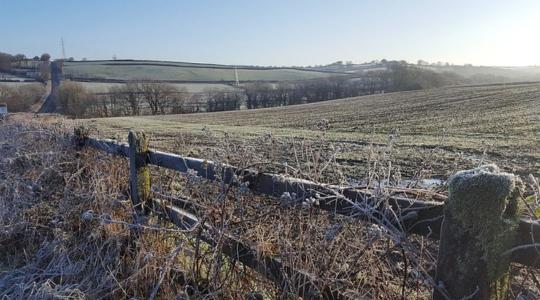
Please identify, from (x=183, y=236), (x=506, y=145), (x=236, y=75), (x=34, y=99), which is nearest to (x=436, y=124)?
(x=506, y=145)

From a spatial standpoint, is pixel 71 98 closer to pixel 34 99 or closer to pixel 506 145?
pixel 34 99

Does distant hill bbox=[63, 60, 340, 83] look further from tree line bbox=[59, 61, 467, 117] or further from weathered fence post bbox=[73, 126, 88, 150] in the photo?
weathered fence post bbox=[73, 126, 88, 150]

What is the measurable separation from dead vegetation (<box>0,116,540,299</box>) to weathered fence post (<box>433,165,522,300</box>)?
0.50 ft

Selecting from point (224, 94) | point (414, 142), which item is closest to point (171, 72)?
point (224, 94)

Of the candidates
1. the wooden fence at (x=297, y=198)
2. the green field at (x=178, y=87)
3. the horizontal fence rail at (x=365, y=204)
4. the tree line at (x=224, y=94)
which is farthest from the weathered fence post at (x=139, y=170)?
the green field at (x=178, y=87)

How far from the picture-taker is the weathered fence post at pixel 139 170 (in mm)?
4191

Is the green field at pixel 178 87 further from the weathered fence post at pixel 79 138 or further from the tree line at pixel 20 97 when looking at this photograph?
the weathered fence post at pixel 79 138

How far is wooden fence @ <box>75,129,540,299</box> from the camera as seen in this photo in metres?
1.99

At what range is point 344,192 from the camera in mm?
2406

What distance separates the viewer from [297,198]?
8.77ft

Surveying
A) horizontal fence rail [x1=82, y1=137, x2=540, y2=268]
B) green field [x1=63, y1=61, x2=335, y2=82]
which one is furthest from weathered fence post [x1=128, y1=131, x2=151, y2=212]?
green field [x1=63, y1=61, x2=335, y2=82]

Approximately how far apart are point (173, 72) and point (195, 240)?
122 m

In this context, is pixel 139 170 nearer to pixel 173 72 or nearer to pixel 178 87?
pixel 178 87

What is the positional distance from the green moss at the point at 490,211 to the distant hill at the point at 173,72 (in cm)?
10604
